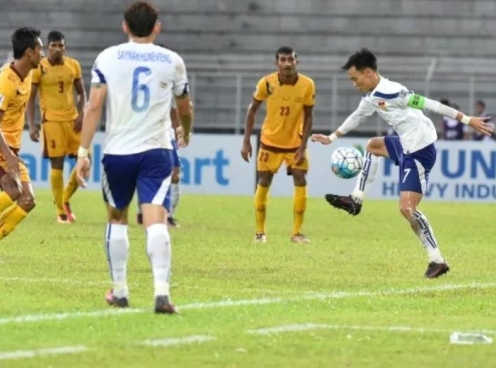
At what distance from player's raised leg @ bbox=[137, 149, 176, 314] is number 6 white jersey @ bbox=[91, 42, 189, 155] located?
116 mm

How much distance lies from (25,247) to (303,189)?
4.02m

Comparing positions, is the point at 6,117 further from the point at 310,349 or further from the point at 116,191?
the point at 310,349

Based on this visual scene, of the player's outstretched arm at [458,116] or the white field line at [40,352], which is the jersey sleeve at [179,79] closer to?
the white field line at [40,352]

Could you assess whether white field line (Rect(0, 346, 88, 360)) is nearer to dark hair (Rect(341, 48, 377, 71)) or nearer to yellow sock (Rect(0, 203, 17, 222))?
yellow sock (Rect(0, 203, 17, 222))

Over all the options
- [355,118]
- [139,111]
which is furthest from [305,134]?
[139,111]

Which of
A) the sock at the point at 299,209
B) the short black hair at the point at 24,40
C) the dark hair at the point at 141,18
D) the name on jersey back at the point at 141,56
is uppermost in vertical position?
the dark hair at the point at 141,18

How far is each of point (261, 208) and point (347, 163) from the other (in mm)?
1710

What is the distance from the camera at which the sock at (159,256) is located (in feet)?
32.6

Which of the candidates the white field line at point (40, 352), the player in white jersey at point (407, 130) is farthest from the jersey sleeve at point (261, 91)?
the white field line at point (40, 352)

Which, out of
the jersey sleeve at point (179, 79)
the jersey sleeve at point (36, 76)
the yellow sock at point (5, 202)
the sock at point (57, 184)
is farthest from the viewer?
the sock at point (57, 184)

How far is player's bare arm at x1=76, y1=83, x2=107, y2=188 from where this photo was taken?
10.2 metres

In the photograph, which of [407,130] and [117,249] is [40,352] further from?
[407,130]

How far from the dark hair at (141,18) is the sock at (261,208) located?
8.32 meters

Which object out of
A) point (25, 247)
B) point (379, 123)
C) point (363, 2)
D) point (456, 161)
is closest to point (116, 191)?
point (25, 247)
